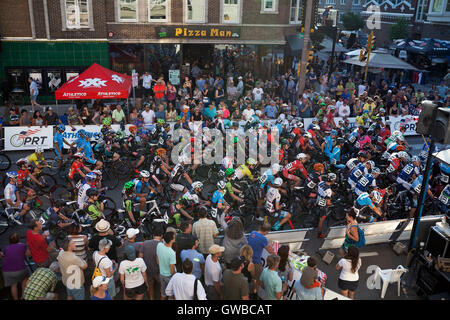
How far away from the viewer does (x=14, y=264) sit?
23.9 feet

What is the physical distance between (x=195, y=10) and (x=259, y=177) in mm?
15683

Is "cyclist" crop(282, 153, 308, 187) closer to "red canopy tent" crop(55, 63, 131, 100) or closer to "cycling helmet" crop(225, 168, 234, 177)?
"cycling helmet" crop(225, 168, 234, 177)

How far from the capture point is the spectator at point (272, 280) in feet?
22.1

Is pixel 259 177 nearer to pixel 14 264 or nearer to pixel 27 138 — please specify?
pixel 14 264

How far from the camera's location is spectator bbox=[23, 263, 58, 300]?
667 centimetres

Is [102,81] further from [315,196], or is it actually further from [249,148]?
[315,196]

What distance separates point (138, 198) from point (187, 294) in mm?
3799

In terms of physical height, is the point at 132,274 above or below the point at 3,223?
above

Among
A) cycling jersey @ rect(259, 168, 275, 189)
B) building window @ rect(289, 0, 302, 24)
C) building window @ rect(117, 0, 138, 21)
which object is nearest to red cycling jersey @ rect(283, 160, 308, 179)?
cycling jersey @ rect(259, 168, 275, 189)

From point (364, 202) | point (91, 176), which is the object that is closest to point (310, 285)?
point (364, 202)

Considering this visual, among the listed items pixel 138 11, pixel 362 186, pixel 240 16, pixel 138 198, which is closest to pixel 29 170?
pixel 138 198

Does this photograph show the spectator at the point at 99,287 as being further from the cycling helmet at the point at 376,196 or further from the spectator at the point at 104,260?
the cycling helmet at the point at 376,196

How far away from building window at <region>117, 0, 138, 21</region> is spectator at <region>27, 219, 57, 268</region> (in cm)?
1811
